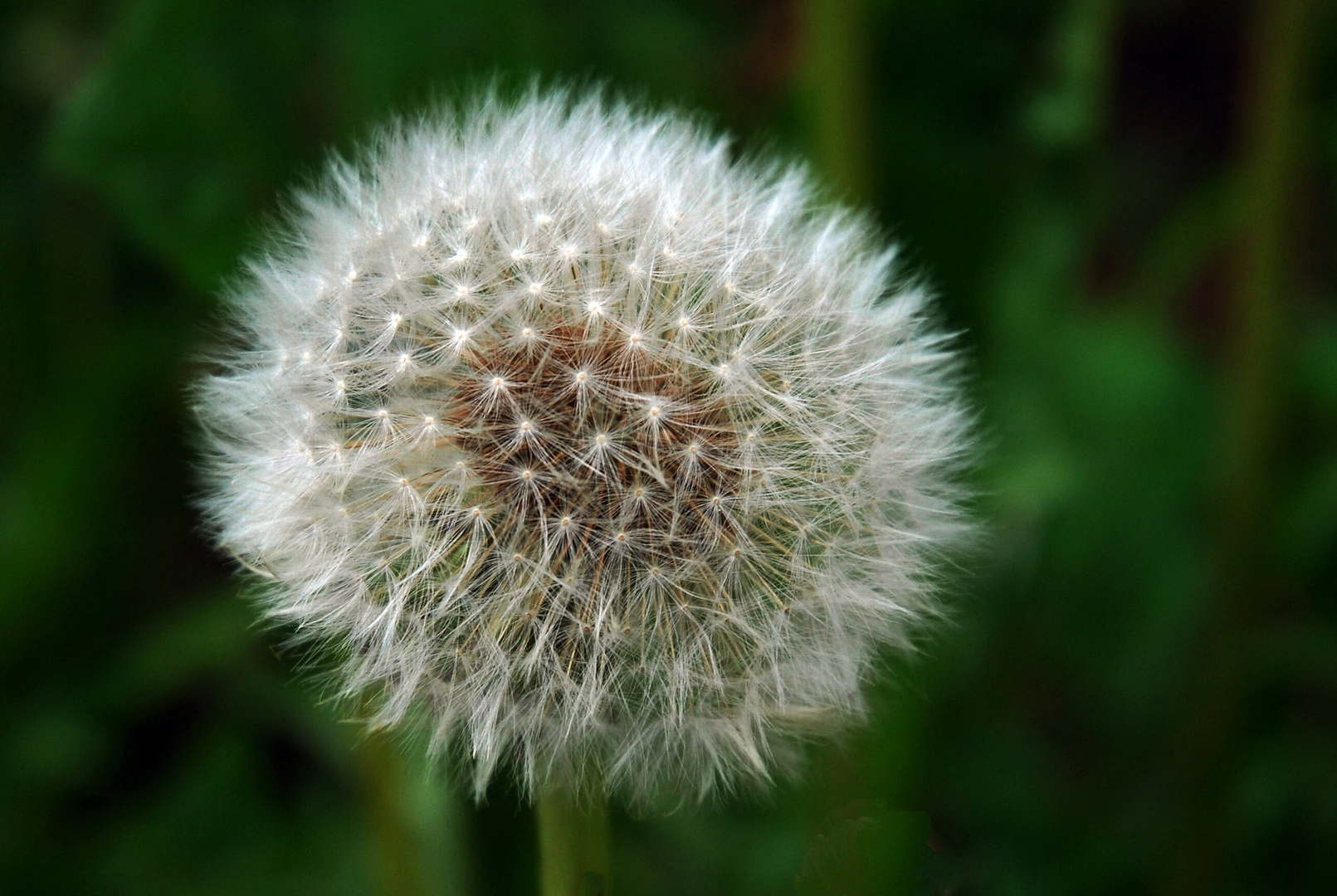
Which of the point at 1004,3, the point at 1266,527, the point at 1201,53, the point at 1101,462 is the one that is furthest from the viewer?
the point at 1201,53

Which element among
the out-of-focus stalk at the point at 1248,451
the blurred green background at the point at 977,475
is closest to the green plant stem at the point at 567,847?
the blurred green background at the point at 977,475

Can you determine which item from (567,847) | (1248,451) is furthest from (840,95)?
(567,847)

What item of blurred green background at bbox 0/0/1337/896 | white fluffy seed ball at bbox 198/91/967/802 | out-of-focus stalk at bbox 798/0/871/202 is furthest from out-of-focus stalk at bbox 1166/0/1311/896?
white fluffy seed ball at bbox 198/91/967/802

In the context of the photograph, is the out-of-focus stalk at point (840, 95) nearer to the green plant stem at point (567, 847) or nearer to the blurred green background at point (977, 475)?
the blurred green background at point (977, 475)

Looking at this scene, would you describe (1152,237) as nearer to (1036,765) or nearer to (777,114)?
(777,114)

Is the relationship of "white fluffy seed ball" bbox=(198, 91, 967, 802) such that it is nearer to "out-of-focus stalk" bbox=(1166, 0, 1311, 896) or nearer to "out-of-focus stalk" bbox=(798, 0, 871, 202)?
"out-of-focus stalk" bbox=(798, 0, 871, 202)

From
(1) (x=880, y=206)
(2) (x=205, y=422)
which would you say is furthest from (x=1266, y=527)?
(2) (x=205, y=422)
